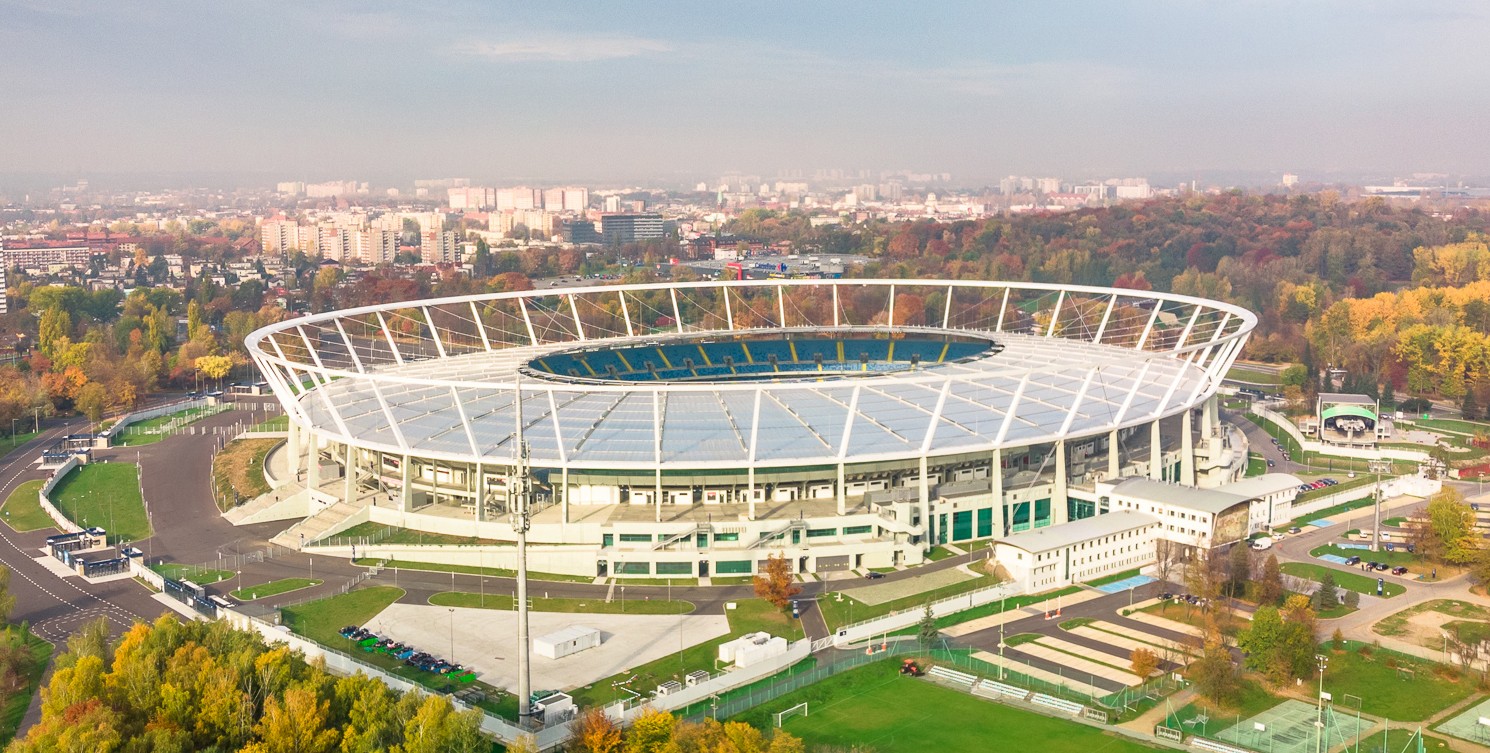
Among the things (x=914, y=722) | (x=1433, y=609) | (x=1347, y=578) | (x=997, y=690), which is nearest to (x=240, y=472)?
(x=914, y=722)

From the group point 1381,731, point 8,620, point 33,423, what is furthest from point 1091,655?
point 33,423

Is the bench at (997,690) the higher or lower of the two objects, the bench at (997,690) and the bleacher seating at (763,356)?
the lower

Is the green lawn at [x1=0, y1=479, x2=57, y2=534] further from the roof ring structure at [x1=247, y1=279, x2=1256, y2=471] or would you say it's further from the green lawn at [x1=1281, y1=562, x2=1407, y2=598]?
the green lawn at [x1=1281, y1=562, x2=1407, y2=598]

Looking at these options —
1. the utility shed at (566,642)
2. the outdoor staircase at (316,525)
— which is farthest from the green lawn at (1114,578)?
the outdoor staircase at (316,525)

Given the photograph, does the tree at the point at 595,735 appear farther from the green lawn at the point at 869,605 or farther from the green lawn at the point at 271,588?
the green lawn at the point at 271,588

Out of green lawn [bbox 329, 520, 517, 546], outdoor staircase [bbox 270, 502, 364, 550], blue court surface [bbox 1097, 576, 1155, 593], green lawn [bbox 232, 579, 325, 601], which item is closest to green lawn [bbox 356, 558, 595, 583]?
green lawn [bbox 329, 520, 517, 546]

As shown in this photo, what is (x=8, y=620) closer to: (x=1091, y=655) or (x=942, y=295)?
(x=1091, y=655)

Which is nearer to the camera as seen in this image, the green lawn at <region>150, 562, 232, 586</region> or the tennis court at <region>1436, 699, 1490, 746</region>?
the tennis court at <region>1436, 699, 1490, 746</region>
